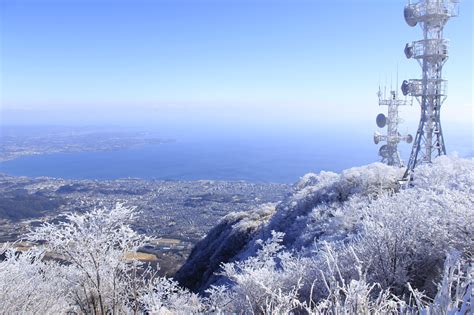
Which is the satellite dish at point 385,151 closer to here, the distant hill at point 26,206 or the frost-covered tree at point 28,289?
the frost-covered tree at point 28,289

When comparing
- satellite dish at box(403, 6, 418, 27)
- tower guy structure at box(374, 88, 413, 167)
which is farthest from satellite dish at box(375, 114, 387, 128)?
satellite dish at box(403, 6, 418, 27)

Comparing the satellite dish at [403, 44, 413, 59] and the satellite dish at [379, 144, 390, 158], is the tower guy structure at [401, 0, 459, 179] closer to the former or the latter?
the satellite dish at [403, 44, 413, 59]

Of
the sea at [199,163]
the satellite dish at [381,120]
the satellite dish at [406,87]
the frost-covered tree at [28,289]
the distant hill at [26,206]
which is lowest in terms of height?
the sea at [199,163]

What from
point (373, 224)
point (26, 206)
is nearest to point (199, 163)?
point (26, 206)

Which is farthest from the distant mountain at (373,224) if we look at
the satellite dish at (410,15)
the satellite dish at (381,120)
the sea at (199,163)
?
the sea at (199,163)

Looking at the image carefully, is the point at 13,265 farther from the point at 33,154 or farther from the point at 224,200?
the point at 33,154

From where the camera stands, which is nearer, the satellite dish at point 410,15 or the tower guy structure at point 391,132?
the satellite dish at point 410,15

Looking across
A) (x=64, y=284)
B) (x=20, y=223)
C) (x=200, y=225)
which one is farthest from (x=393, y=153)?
(x=20, y=223)
